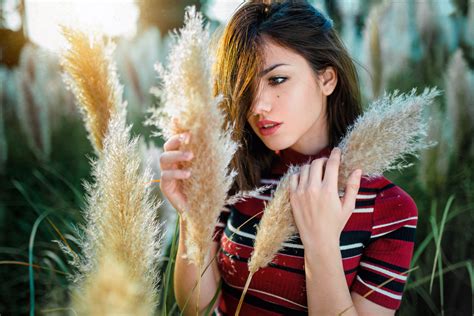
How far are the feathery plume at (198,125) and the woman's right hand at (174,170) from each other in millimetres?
11

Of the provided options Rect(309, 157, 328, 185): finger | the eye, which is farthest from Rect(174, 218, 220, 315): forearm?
the eye

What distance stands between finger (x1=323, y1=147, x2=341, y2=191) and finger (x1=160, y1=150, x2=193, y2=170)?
313 millimetres

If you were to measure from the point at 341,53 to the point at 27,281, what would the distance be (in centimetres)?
164

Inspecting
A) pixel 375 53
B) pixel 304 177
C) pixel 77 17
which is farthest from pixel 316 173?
pixel 375 53

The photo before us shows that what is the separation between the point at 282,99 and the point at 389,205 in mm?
370

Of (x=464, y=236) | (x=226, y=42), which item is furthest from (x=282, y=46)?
(x=464, y=236)

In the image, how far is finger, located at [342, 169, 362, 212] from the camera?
78 centimetres

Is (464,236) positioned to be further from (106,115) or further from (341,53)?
(106,115)

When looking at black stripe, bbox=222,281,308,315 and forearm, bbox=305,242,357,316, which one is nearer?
forearm, bbox=305,242,357,316

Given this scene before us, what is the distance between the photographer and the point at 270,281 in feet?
3.32

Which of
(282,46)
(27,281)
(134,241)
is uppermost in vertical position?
(282,46)

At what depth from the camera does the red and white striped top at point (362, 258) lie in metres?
0.93

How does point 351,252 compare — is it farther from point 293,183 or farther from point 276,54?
point 276,54

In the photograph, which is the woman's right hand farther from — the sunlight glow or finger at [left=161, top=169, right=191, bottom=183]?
the sunlight glow
